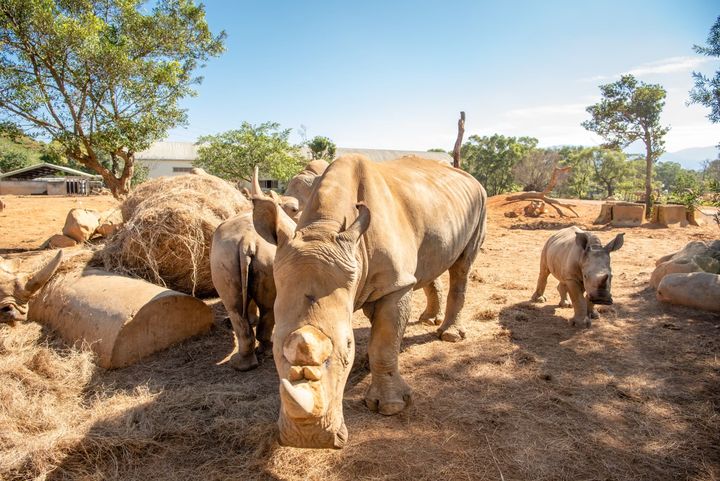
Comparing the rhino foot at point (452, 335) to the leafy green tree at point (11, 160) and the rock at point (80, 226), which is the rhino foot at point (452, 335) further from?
the leafy green tree at point (11, 160)

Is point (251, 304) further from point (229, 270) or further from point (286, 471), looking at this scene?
point (286, 471)

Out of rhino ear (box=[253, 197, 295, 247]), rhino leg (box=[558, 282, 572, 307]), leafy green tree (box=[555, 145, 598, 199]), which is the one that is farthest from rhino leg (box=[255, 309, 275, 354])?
leafy green tree (box=[555, 145, 598, 199])

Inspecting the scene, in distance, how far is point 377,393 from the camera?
3.72m

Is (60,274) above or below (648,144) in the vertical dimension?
below

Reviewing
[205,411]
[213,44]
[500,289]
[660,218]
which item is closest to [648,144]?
[660,218]

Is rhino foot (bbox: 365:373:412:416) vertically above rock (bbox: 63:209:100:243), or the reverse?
rock (bbox: 63:209:100:243)

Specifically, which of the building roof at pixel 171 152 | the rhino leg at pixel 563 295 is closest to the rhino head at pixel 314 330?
the rhino leg at pixel 563 295

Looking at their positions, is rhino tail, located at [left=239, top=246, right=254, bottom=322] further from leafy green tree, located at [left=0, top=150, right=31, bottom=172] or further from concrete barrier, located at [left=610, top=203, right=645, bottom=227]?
leafy green tree, located at [left=0, top=150, right=31, bottom=172]

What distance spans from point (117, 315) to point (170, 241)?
1.58 metres

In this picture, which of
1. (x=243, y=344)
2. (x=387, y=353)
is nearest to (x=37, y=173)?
(x=243, y=344)

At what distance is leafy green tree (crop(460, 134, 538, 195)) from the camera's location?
38.1 metres

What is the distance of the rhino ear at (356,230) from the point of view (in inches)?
109

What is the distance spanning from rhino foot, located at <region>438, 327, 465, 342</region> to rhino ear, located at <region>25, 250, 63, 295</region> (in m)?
4.28

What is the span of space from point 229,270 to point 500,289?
210 inches
